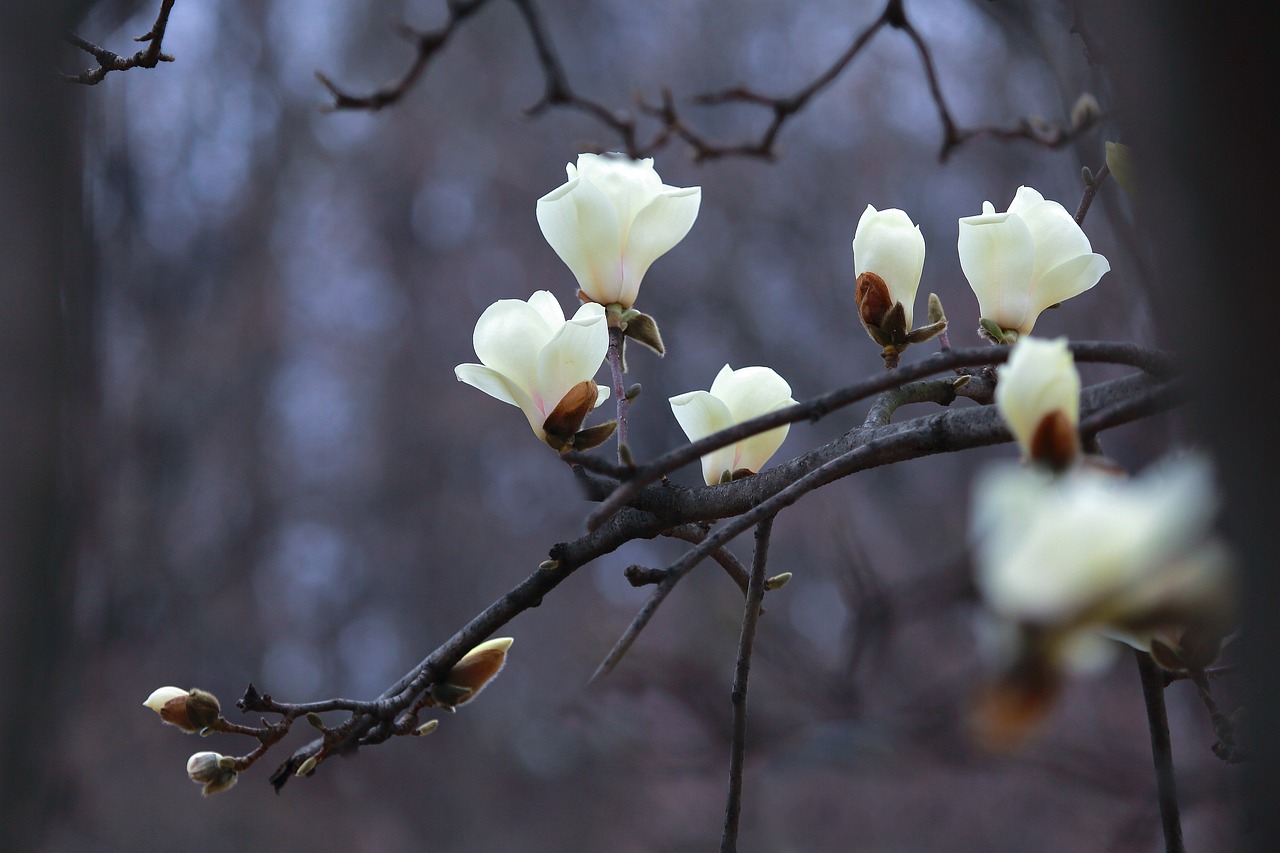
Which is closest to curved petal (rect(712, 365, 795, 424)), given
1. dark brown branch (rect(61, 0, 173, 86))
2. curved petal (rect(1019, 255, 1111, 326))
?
curved petal (rect(1019, 255, 1111, 326))

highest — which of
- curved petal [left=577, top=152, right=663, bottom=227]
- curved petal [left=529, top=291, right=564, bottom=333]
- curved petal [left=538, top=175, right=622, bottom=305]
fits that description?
curved petal [left=577, top=152, right=663, bottom=227]

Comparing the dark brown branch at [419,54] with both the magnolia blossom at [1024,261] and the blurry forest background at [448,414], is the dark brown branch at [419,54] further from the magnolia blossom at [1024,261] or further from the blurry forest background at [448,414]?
the blurry forest background at [448,414]

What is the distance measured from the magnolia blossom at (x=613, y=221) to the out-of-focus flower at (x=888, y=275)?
0.28ft

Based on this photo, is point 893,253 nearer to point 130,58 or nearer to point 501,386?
point 501,386

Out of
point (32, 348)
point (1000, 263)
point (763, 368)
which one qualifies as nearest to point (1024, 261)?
point (1000, 263)

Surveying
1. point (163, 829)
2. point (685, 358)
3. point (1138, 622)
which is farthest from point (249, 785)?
point (1138, 622)

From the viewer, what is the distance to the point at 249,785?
3.58m

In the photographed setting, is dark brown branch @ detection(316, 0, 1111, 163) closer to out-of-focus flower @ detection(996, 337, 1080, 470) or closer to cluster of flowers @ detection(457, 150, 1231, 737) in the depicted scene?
cluster of flowers @ detection(457, 150, 1231, 737)

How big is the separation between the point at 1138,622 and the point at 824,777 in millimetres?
3018

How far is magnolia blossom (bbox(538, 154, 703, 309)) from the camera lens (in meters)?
0.50

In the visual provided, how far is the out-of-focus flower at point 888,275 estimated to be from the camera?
482 mm

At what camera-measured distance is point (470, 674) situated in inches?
18.1

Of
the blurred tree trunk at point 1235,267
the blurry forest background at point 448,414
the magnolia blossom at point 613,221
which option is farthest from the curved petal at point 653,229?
the blurry forest background at point 448,414

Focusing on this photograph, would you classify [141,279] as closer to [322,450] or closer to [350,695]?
[322,450]
